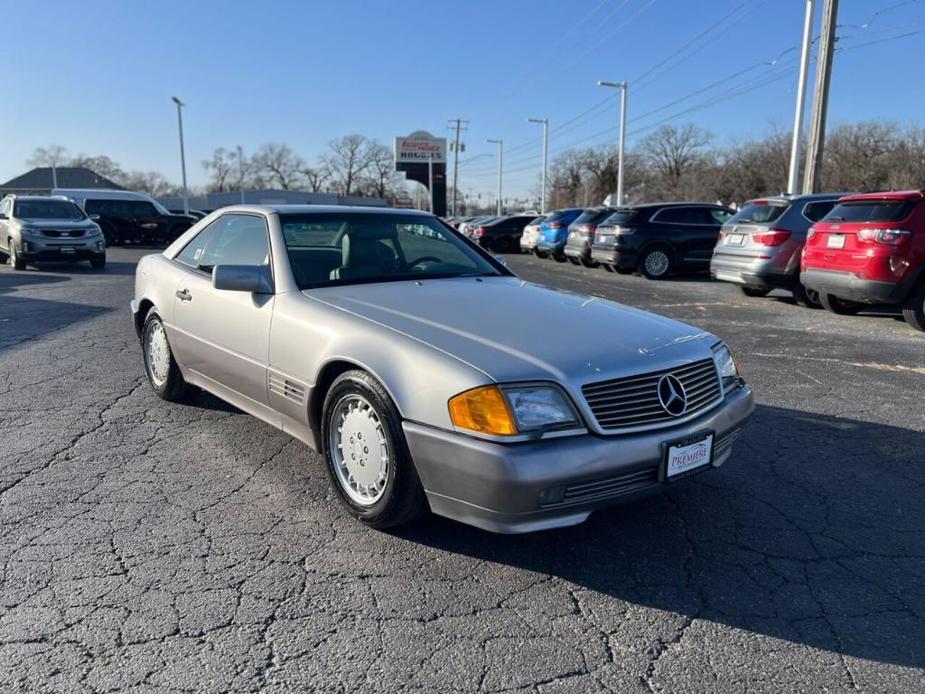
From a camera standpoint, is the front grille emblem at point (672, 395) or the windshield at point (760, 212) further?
the windshield at point (760, 212)

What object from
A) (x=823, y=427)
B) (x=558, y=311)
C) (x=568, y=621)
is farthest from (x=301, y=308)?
(x=823, y=427)

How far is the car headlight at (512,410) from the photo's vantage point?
2.65 meters

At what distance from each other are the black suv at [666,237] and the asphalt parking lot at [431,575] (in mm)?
10453

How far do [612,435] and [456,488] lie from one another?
640 millimetres

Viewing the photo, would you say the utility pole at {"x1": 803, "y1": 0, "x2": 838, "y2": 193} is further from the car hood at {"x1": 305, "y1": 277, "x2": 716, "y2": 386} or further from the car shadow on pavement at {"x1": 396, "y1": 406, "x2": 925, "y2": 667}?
the car hood at {"x1": 305, "y1": 277, "x2": 716, "y2": 386}

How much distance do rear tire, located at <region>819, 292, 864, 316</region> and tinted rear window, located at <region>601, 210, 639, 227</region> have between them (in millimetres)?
5954

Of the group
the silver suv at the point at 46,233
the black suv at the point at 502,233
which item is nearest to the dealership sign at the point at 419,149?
the black suv at the point at 502,233

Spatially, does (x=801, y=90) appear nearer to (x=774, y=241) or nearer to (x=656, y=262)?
(x=656, y=262)

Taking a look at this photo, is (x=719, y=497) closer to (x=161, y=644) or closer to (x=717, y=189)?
(x=161, y=644)

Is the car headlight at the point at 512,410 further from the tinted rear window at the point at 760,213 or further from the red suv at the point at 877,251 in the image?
the tinted rear window at the point at 760,213

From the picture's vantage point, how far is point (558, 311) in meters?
3.57

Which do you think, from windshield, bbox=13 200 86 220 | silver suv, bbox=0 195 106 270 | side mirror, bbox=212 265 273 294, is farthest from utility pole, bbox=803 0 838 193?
windshield, bbox=13 200 86 220

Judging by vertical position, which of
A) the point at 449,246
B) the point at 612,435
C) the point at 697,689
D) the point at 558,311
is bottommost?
the point at 697,689

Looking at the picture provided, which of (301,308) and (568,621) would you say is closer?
(568,621)
